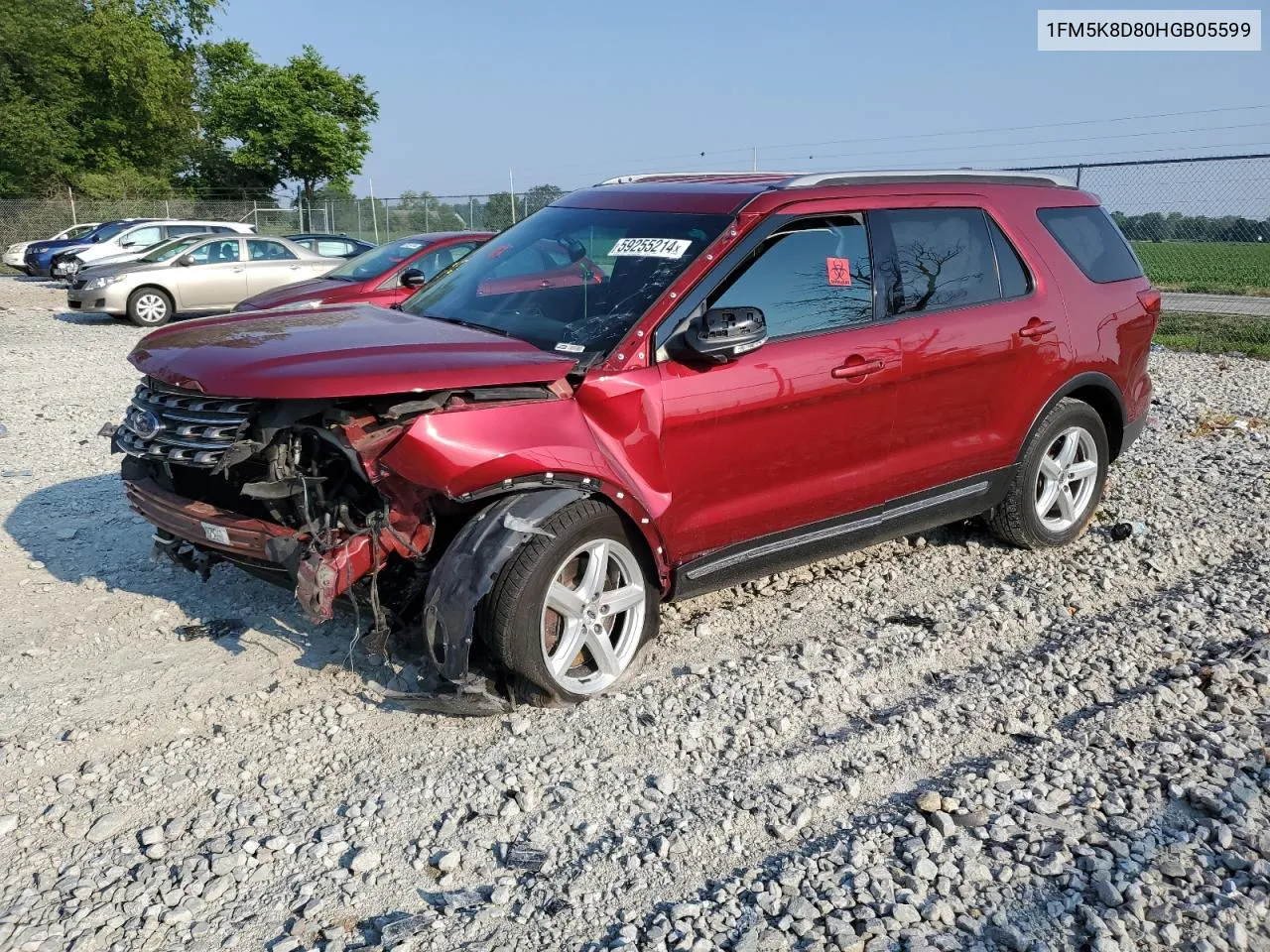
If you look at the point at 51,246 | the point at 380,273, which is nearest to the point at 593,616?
the point at 380,273

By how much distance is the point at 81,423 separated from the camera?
864cm

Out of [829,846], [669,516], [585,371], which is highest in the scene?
[585,371]

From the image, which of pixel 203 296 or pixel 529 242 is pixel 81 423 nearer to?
pixel 529 242

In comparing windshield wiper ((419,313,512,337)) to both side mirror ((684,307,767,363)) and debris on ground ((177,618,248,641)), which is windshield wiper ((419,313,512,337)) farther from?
debris on ground ((177,618,248,641))

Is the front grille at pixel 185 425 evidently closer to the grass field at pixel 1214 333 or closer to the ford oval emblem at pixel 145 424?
the ford oval emblem at pixel 145 424

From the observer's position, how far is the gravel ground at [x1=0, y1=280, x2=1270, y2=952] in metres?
2.94

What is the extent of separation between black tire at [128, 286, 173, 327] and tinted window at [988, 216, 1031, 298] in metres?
15.1

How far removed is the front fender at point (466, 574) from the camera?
3699mm

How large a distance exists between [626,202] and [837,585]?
2.14 metres

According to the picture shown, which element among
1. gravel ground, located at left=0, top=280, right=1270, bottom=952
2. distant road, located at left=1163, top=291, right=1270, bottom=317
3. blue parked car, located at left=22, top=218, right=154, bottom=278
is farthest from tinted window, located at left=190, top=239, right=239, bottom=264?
distant road, located at left=1163, top=291, right=1270, bottom=317

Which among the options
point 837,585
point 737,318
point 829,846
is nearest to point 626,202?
point 737,318

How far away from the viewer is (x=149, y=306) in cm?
1756

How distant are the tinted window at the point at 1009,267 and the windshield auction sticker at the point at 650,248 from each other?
1873mm

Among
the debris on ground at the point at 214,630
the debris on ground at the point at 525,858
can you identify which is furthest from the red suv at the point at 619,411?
the debris on ground at the point at 525,858
